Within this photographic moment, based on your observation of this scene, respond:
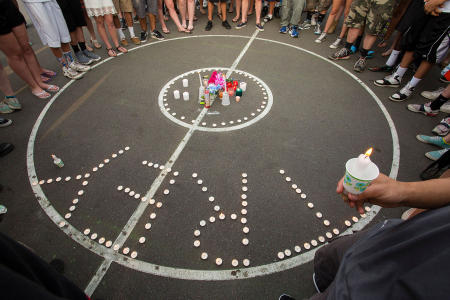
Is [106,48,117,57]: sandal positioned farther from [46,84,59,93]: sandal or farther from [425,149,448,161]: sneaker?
[425,149,448,161]: sneaker

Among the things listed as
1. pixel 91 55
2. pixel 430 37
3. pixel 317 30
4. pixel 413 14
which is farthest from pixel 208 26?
pixel 430 37

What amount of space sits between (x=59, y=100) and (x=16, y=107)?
0.73 metres

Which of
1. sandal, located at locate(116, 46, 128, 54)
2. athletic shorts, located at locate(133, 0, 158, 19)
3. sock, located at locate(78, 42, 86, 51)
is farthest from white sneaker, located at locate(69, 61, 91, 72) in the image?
athletic shorts, located at locate(133, 0, 158, 19)

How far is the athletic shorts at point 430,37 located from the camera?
4180mm

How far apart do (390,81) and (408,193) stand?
16.3ft

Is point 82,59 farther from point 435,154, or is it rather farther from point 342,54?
point 435,154

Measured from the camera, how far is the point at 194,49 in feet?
22.2

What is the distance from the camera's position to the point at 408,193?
1396mm

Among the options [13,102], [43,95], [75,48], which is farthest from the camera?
[75,48]

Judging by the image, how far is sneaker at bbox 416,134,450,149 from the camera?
3746 millimetres

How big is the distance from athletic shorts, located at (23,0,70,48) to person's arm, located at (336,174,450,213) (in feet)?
21.0

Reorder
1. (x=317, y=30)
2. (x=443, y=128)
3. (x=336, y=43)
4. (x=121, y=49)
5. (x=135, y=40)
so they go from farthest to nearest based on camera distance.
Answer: (x=317, y=30), (x=135, y=40), (x=336, y=43), (x=121, y=49), (x=443, y=128)

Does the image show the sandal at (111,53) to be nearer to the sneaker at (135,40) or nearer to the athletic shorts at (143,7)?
the sneaker at (135,40)

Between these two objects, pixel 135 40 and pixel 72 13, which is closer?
pixel 72 13
